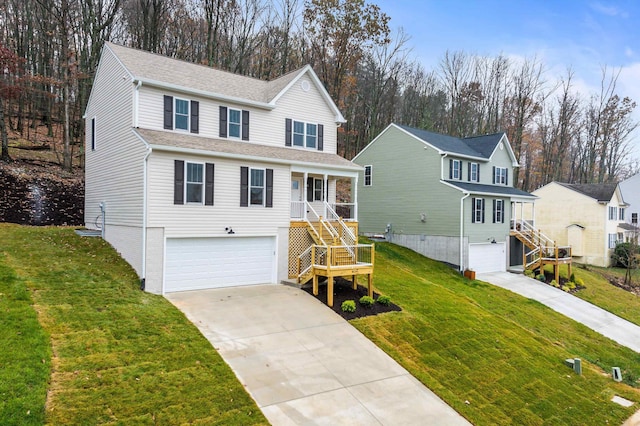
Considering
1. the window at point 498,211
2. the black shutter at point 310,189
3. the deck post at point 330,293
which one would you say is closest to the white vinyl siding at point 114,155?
the deck post at point 330,293

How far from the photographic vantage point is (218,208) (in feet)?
45.8

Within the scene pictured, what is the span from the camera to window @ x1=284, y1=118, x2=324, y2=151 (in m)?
17.4

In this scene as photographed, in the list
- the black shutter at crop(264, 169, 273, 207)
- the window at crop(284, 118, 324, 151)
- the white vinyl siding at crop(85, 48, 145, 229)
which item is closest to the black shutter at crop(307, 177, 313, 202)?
the window at crop(284, 118, 324, 151)

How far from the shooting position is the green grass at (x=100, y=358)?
261 inches

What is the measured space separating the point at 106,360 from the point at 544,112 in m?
49.8

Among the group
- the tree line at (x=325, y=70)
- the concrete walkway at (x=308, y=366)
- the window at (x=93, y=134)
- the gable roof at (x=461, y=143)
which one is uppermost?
the tree line at (x=325, y=70)

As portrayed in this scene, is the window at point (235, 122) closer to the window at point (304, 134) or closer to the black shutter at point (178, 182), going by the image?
the window at point (304, 134)

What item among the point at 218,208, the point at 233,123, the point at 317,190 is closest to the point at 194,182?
the point at 218,208

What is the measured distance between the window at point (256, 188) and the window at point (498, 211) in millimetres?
16201

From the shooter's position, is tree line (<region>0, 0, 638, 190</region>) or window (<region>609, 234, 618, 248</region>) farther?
window (<region>609, 234, 618, 248</region>)

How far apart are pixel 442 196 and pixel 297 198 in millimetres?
9831

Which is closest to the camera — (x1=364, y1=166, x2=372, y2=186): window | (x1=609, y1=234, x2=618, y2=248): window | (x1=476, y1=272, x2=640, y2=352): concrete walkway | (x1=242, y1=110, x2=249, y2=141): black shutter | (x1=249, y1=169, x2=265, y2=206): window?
(x1=249, y1=169, x2=265, y2=206): window

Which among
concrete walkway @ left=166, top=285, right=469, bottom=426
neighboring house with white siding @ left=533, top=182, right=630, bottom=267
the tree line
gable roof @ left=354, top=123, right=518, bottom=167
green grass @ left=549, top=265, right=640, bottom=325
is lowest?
green grass @ left=549, top=265, right=640, bottom=325

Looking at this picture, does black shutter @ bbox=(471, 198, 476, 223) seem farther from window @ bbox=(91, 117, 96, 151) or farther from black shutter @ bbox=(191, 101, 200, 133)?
window @ bbox=(91, 117, 96, 151)
